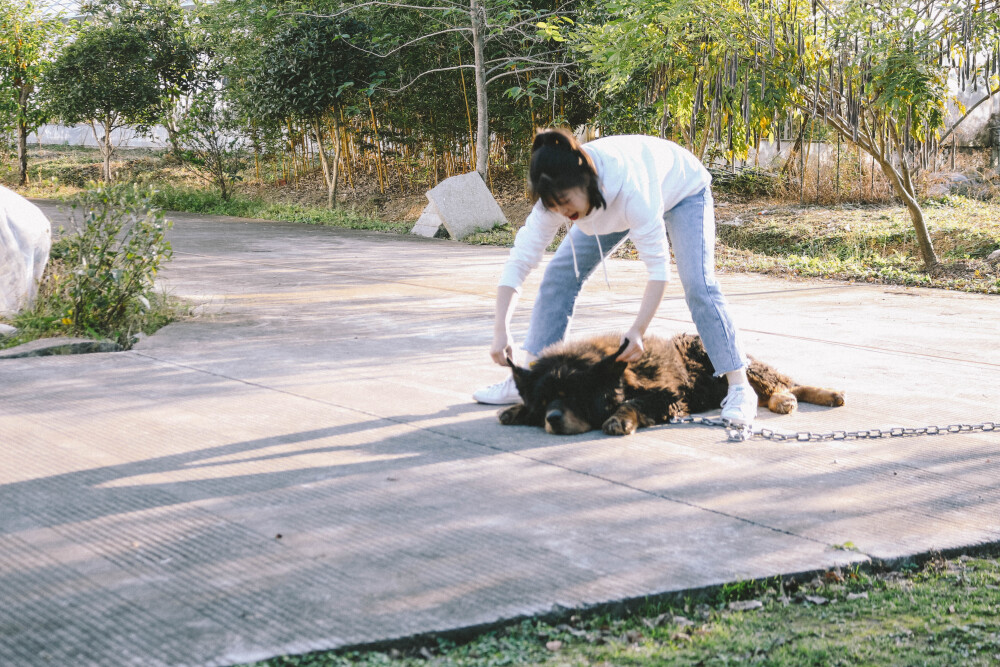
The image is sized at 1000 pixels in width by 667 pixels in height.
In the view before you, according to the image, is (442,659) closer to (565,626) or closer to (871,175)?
(565,626)

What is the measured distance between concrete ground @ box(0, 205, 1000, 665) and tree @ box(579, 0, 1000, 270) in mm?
3547

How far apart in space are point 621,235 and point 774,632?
2350 millimetres

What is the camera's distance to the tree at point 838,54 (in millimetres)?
8508

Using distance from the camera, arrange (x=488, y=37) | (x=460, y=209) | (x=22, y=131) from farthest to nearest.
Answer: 1. (x=22, y=131)
2. (x=488, y=37)
3. (x=460, y=209)

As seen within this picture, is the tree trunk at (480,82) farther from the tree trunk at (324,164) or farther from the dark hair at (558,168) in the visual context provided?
the dark hair at (558,168)

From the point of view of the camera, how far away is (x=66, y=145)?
26328 mm

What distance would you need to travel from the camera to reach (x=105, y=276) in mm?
5938

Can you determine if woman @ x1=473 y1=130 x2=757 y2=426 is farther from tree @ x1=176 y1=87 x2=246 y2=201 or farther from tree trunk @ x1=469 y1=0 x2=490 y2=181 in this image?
tree @ x1=176 y1=87 x2=246 y2=201


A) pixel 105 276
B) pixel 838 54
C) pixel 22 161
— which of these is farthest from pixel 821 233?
pixel 22 161

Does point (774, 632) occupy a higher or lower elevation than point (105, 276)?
lower

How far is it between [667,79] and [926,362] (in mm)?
6750

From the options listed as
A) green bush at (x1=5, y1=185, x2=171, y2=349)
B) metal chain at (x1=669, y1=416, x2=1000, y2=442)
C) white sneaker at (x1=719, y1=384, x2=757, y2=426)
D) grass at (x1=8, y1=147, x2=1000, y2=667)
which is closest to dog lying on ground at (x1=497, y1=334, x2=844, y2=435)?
white sneaker at (x1=719, y1=384, x2=757, y2=426)

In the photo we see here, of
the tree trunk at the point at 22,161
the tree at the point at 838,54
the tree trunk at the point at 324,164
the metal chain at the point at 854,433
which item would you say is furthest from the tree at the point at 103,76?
the metal chain at the point at 854,433

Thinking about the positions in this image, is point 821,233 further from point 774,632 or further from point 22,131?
point 22,131
